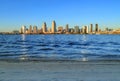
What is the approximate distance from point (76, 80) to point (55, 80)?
0.93 metres

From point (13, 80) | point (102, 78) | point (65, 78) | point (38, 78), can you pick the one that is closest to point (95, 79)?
point (102, 78)

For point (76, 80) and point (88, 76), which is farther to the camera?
point (88, 76)

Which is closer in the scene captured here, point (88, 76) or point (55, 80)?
point (55, 80)

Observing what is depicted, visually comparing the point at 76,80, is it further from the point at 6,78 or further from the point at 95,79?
the point at 6,78

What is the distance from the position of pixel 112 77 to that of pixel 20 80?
427 centimetres

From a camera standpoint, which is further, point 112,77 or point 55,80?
point 112,77

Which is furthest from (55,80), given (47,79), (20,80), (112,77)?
(112,77)

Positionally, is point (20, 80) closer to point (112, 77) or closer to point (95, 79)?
point (95, 79)

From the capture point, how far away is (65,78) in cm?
1371

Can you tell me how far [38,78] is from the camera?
13.6m

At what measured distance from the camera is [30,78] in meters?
13.6

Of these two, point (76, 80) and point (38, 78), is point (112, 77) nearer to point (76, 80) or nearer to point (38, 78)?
point (76, 80)

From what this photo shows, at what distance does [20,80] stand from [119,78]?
4447mm

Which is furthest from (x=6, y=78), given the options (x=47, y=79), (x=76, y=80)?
(x=76, y=80)
